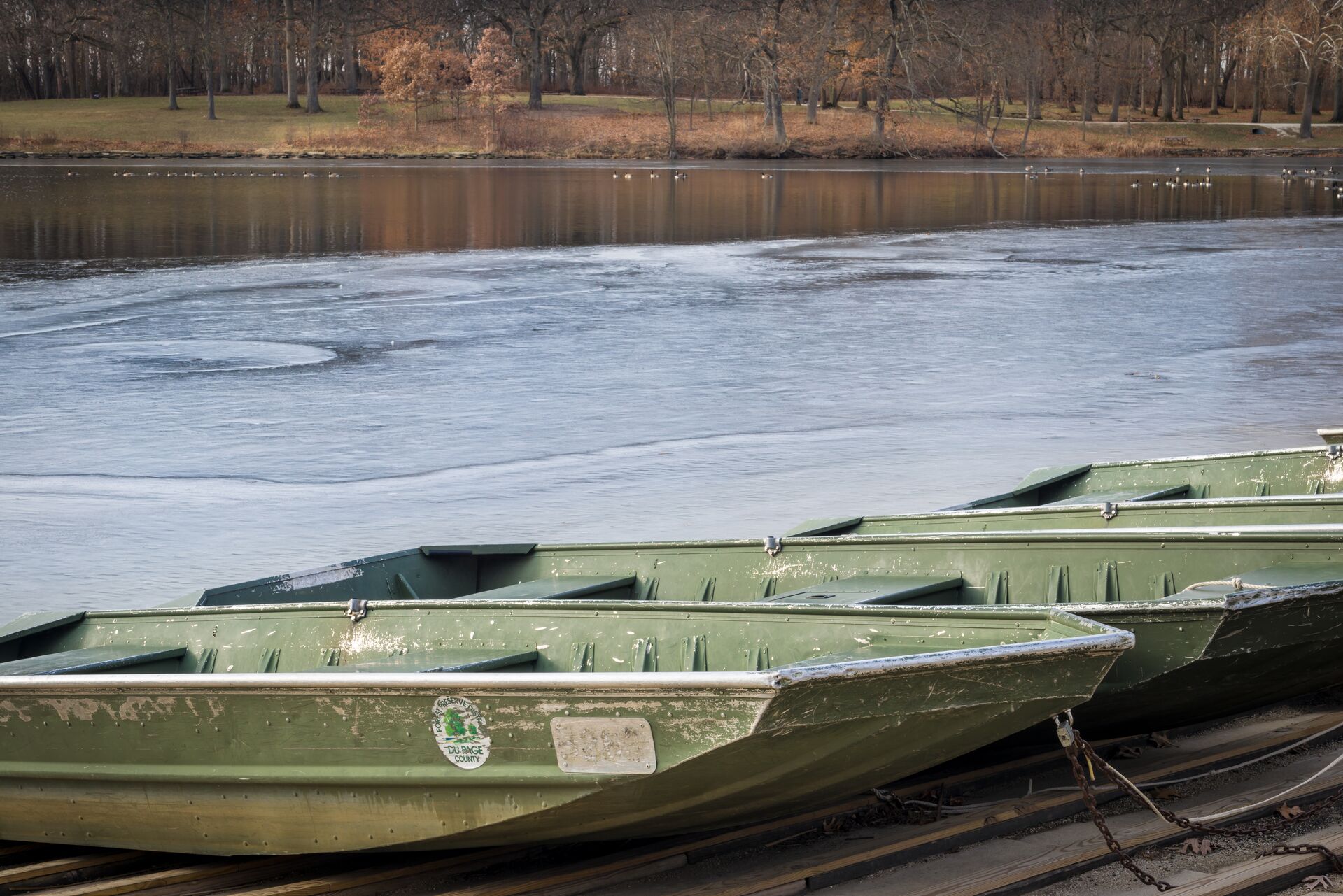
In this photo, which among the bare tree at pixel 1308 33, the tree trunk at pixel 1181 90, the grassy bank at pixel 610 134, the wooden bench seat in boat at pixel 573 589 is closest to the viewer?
the wooden bench seat in boat at pixel 573 589

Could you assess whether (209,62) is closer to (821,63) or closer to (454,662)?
(821,63)

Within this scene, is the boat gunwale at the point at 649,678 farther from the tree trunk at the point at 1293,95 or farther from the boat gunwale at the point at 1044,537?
the tree trunk at the point at 1293,95

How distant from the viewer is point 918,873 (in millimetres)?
4977

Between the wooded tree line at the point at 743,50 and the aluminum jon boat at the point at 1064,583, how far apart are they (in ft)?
189

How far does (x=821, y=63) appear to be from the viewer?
248 feet

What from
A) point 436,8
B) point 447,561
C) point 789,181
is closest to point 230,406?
point 447,561

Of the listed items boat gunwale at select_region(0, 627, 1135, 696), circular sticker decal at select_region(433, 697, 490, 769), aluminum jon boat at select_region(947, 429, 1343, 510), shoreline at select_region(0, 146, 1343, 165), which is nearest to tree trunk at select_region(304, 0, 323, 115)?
shoreline at select_region(0, 146, 1343, 165)

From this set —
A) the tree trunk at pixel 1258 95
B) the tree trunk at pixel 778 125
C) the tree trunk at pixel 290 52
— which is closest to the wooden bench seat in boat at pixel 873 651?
the tree trunk at pixel 778 125

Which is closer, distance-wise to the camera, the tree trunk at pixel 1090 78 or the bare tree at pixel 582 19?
the tree trunk at pixel 1090 78

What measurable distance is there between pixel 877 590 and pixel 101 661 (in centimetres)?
306

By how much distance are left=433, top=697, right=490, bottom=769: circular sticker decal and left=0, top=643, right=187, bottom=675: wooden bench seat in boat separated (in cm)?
185

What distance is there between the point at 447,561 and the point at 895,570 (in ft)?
7.27

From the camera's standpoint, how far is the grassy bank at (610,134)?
239 ft

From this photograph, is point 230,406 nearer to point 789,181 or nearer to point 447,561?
point 447,561
